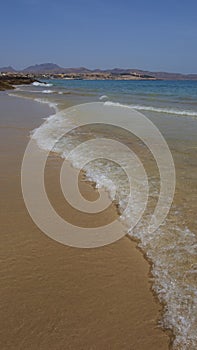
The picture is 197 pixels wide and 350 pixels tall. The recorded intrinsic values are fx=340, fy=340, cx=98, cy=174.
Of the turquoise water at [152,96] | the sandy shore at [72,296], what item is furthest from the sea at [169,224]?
the turquoise water at [152,96]

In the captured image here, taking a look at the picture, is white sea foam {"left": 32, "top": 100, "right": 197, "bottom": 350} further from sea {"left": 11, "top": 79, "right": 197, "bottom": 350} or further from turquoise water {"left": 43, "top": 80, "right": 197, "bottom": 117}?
turquoise water {"left": 43, "top": 80, "right": 197, "bottom": 117}

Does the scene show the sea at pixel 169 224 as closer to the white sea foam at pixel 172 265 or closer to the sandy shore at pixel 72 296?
the white sea foam at pixel 172 265

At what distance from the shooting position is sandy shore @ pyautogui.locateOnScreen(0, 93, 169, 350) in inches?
103

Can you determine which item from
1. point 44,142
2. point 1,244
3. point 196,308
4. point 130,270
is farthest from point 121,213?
point 44,142

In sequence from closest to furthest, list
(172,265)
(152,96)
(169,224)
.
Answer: (172,265) < (169,224) < (152,96)

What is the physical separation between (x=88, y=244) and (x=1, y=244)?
1.01 meters

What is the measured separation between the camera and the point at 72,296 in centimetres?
307

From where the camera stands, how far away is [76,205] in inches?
205

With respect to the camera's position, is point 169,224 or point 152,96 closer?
point 169,224

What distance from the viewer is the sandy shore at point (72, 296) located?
261 cm

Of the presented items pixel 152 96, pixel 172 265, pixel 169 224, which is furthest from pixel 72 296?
pixel 152 96

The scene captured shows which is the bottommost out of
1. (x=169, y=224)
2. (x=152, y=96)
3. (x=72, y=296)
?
(x=72, y=296)

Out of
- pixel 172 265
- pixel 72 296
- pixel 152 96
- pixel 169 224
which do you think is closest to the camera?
pixel 72 296

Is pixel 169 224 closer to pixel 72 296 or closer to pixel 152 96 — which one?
pixel 72 296
